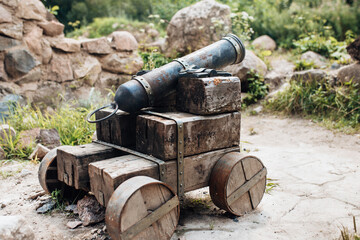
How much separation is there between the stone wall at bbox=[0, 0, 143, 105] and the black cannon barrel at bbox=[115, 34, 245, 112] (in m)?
2.96

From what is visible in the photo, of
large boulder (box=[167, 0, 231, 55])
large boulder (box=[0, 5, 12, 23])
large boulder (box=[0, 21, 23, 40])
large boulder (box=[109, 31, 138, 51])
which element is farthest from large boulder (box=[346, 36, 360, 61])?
large boulder (box=[0, 5, 12, 23])

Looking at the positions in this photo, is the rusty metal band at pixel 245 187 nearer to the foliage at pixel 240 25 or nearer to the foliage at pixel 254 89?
the foliage at pixel 254 89

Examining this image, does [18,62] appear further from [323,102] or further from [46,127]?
[323,102]

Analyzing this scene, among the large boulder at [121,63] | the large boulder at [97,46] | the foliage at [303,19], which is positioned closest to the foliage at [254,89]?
the large boulder at [121,63]

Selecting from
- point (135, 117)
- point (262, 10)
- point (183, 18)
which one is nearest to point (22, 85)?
point (135, 117)

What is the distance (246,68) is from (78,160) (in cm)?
467

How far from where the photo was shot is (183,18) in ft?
22.6

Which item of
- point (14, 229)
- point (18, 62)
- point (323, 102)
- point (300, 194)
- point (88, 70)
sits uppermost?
point (18, 62)

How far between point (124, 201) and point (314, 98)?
15.0 ft

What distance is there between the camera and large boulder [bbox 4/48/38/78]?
4578 mm

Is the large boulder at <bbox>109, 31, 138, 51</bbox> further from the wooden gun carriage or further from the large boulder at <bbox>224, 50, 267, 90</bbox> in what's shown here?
the wooden gun carriage

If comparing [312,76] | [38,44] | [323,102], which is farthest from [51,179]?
[312,76]

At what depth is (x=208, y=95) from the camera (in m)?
2.30

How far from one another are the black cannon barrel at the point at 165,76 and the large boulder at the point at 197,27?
3975 millimetres
